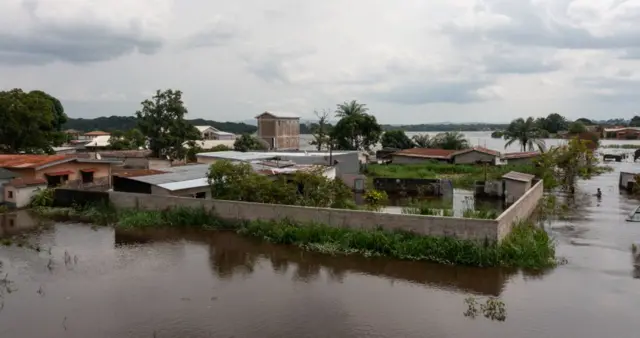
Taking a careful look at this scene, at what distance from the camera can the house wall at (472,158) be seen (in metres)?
36.2

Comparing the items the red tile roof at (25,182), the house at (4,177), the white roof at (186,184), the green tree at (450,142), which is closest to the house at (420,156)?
the green tree at (450,142)

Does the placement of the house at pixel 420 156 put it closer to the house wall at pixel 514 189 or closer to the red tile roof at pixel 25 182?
the house wall at pixel 514 189

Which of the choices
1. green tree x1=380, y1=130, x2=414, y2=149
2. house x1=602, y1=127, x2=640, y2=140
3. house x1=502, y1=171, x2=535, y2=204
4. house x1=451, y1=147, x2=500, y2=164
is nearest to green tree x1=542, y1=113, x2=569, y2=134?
house x1=602, y1=127, x2=640, y2=140

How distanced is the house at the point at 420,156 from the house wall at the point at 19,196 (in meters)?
25.5

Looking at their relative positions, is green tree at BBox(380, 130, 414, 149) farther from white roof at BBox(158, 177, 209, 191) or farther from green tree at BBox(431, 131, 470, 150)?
white roof at BBox(158, 177, 209, 191)

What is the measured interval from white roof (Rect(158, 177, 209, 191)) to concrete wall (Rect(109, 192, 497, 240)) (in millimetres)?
730

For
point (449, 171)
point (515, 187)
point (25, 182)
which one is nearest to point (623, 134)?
point (449, 171)

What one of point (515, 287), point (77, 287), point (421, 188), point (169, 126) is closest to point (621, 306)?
point (515, 287)

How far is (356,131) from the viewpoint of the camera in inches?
1702

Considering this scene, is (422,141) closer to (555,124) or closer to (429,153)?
(429,153)

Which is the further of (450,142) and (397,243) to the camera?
(450,142)

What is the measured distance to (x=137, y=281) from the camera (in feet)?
39.2

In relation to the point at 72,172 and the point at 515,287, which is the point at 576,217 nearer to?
the point at 515,287

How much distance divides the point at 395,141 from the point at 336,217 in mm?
37953
